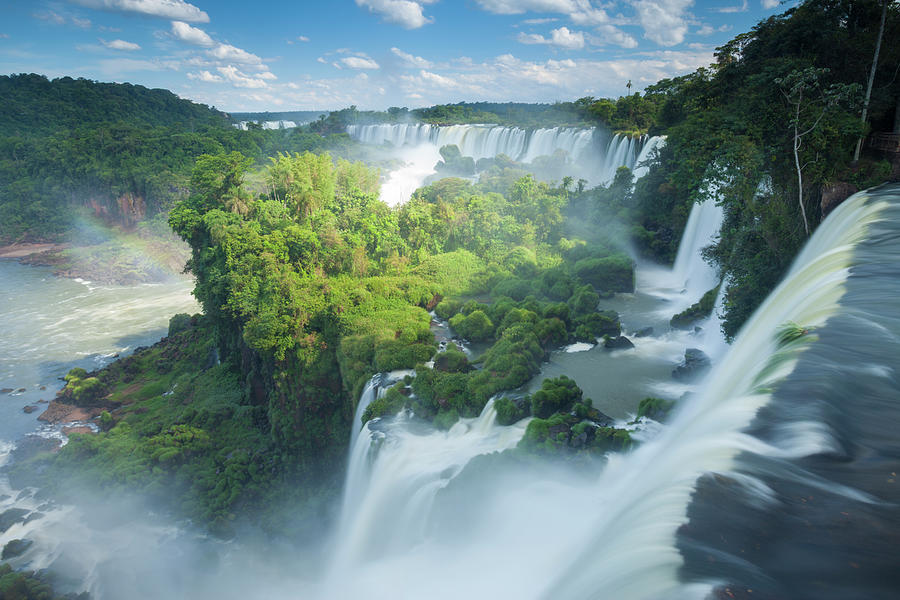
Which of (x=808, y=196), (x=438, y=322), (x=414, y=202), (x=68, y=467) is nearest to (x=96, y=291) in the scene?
(x=68, y=467)

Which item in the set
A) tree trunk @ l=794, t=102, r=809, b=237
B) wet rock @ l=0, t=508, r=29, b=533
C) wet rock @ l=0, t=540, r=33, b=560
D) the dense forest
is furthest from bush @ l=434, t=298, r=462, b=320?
the dense forest

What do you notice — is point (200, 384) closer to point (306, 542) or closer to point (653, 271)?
point (306, 542)

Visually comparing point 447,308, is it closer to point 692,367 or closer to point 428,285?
point 428,285

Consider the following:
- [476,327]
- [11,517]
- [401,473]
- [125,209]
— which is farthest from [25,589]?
[125,209]

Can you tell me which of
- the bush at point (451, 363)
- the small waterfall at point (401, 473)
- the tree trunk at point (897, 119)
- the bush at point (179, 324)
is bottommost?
the bush at point (179, 324)

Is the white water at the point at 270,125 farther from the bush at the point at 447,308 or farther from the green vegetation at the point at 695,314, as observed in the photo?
the green vegetation at the point at 695,314

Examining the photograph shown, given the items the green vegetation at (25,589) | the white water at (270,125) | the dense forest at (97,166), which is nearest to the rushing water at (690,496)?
the green vegetation at (25,589)
